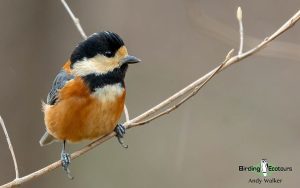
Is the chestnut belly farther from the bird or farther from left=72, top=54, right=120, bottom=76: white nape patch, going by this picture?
left=72, top=54, right=120, bottom=76: white nape patch

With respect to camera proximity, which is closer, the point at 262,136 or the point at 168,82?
the point at 262,136

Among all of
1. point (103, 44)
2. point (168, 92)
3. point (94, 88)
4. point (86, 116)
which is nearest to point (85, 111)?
point (86, 116)

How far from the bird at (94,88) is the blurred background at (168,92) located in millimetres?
2113

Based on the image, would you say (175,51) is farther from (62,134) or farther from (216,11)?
(62,134)

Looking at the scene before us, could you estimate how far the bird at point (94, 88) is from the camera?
4.91m

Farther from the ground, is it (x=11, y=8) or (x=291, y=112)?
(x=11, y=8)

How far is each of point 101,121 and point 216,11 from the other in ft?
14.4

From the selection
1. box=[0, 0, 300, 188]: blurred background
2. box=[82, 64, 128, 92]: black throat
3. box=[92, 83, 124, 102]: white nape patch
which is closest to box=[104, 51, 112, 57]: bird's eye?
box=[82, 64, 128, 92]: black throat

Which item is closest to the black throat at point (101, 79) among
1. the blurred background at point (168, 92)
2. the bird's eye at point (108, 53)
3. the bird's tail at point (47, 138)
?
the bird's eye at point (108, 53)

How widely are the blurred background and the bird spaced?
2.11 m

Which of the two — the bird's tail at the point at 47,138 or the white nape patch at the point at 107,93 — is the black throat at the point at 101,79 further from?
the bird's tail at the point at 47,138

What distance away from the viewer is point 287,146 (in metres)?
7.89

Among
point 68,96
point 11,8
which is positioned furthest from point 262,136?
point 68,96

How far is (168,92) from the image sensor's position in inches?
354
